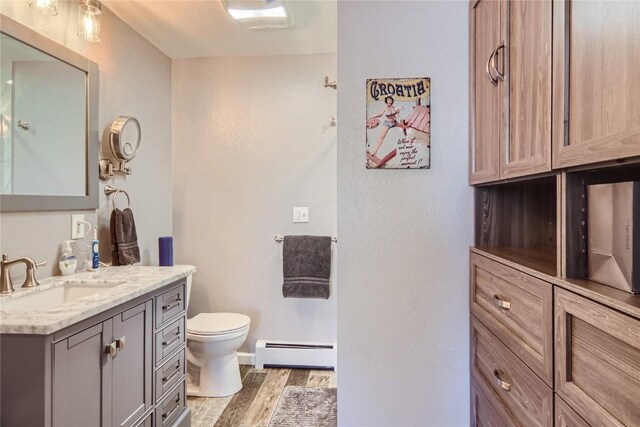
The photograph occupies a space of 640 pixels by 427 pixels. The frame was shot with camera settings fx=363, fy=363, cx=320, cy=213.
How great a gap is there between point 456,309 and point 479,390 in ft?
1.05

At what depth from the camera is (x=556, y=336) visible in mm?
875

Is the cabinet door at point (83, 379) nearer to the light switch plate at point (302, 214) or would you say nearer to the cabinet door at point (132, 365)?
the cabinet door at point (132, 365)

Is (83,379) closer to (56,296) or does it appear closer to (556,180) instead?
(56,296)

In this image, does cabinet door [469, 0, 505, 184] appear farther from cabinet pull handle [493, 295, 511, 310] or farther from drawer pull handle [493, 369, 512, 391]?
drawer pull handle [493, 369, 512, 391]

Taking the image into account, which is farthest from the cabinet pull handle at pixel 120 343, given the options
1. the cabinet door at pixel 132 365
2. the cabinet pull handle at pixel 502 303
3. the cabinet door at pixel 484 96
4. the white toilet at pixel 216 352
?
the cabinet door at pixel 484 96

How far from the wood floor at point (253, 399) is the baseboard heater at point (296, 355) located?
5cm

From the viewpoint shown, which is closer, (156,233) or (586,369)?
Answer: (586,369)

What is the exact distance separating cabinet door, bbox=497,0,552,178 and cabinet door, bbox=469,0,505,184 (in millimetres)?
69

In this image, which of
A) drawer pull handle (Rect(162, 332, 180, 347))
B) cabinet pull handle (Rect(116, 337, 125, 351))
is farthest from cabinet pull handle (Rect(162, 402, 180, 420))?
cabinet pull handle (Rect(116, 337, 125, 351))

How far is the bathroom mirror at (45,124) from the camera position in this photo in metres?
1.50

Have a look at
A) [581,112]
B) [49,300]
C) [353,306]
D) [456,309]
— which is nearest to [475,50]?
[581,112]

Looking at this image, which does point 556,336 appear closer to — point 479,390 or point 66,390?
point 479,390

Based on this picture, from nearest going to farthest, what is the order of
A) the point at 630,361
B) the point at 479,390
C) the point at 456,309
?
the point at 630,361 → the point at 479,390 → the point at 456,309

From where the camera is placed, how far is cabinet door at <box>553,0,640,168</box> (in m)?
0.66
